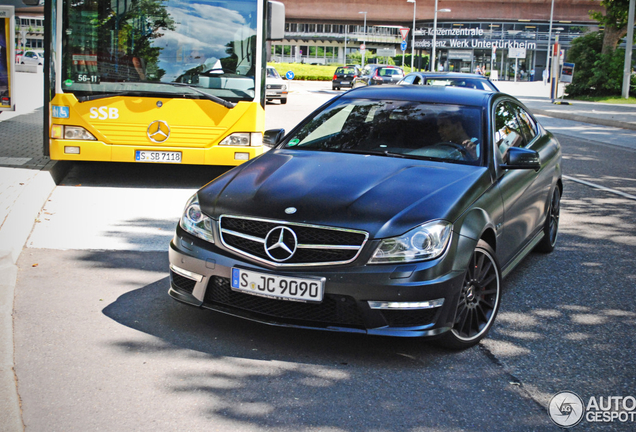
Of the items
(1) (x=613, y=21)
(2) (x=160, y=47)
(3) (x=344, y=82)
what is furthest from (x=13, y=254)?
(3) (x=344, y=82)

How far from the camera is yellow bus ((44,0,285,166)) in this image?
9.01 metres

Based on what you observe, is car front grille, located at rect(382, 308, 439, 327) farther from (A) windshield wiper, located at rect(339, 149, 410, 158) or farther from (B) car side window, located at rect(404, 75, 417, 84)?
(B) car side window, located at rect(404, 75, 417, 84)

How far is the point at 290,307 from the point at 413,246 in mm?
741

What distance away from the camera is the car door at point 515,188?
15.9 feet

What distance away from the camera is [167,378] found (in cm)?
365

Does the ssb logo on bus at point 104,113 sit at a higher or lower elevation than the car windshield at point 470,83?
lower

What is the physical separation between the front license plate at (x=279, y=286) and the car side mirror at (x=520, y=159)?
5.82 feet

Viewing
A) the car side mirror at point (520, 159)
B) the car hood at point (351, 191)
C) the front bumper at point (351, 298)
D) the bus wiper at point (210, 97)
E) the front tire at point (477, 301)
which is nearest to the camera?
the front bumper at point (351, 298)

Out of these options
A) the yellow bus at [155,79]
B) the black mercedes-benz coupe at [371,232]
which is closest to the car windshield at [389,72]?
the yellow bus at [155,79]

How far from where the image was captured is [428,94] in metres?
5.48

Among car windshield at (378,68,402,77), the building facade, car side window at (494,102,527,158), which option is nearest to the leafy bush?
car windshield at (378,68,402,77)

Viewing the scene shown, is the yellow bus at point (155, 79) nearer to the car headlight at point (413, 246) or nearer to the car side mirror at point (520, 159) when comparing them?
the car side mirror at point (520, 159)

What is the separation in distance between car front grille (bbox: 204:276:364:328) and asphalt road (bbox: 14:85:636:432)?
0.22 meters

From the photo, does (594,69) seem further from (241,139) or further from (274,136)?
(274,136)
